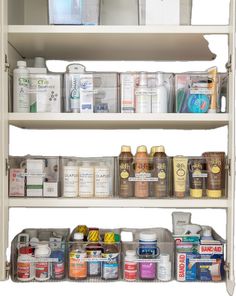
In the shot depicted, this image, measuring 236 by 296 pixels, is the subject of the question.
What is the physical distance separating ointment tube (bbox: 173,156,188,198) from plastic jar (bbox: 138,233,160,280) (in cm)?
21

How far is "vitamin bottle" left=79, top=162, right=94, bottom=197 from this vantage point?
1.80 m

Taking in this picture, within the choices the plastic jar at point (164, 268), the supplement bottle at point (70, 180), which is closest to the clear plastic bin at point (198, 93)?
the supplement bottle at point (70, 180)

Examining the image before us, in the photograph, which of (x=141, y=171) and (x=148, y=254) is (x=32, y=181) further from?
(x=148, y=254)

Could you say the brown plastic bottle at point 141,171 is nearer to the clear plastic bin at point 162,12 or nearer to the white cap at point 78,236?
the white cap at point 78,236

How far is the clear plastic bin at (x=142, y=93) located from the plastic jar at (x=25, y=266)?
672mm

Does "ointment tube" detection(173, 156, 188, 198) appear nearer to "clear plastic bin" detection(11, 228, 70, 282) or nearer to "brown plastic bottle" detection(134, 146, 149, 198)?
"brown plastic bottle" detection(134, 146, 149, 198)

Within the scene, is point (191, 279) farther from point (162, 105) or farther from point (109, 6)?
point (109, 6)

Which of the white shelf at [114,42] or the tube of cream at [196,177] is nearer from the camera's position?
the white shelf at [114,42]

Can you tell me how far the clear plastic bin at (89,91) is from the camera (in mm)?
1781

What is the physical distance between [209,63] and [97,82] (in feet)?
2.12

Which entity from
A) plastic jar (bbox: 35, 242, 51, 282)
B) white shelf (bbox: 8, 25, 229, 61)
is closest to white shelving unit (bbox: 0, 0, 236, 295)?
white shelf (bbox: 8, 25, 229, 61)

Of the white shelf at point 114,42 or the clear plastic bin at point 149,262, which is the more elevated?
the white shelf at point 114,42

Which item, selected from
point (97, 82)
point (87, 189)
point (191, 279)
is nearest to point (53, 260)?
point (87, 189)

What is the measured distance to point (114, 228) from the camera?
212 centimetres
